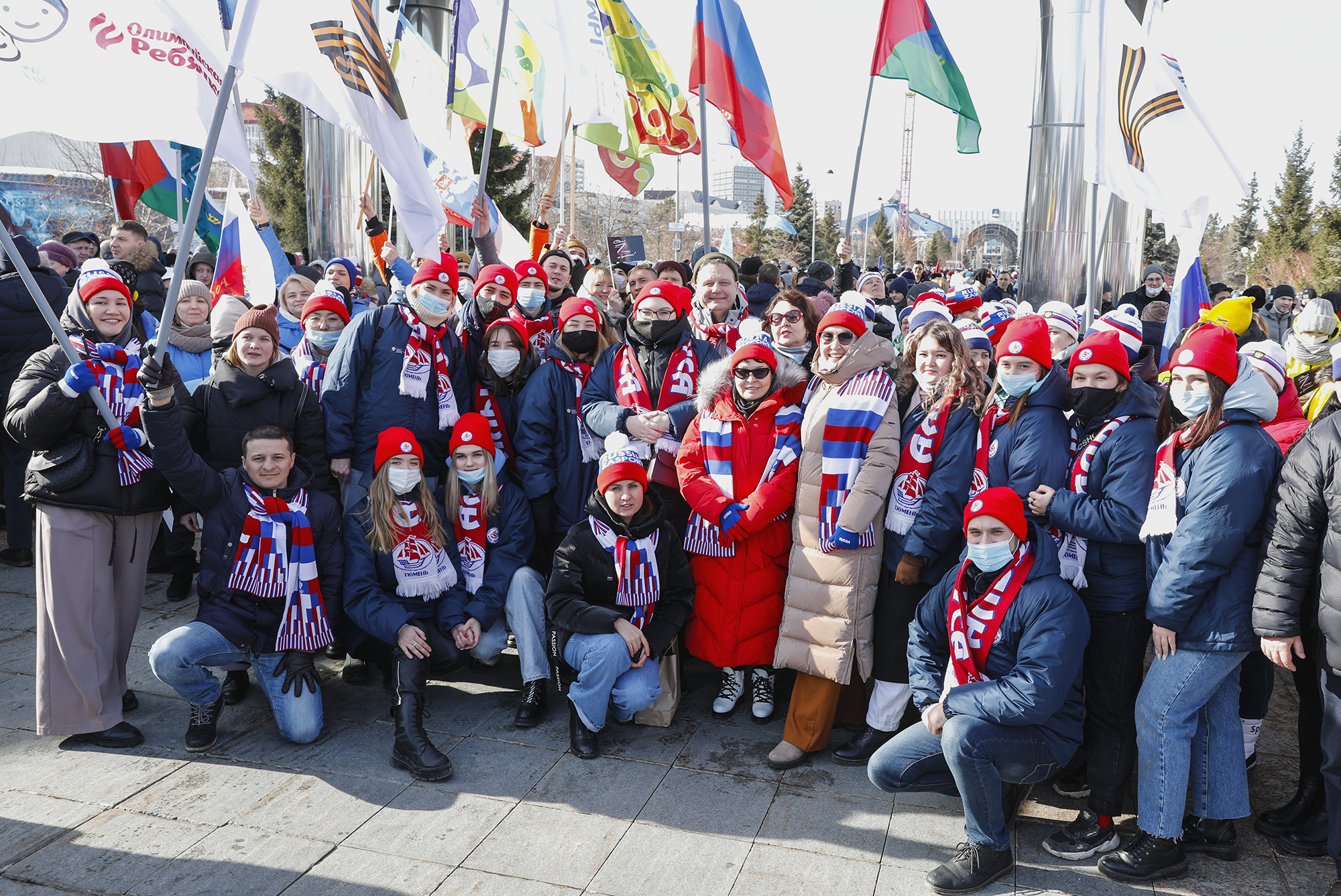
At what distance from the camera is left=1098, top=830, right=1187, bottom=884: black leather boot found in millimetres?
3498

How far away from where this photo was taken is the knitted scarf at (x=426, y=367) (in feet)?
16.7

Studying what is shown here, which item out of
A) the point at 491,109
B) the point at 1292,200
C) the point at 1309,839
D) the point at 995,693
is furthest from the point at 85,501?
the point at 1292,200

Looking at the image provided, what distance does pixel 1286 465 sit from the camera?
3.38 m

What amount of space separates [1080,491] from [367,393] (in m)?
3.56

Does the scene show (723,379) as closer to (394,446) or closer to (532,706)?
(394,446)

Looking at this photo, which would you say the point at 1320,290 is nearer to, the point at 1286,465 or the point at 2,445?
the point at 1286,465

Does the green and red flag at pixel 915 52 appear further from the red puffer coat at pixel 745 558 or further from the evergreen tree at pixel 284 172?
the evergreen tree at pixel 284 172

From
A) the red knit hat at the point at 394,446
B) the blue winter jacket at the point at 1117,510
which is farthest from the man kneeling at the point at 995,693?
the red knit hat at the point at 394,446

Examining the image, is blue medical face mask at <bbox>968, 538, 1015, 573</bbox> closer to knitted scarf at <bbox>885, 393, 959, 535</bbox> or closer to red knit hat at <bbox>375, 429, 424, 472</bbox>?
knitted scarf at <bbox>885, 393, 959, 535</bbox>

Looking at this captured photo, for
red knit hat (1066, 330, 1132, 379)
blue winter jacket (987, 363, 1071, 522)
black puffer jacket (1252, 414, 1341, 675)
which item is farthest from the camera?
blue winter jacket (987, 363, 1071, 522)

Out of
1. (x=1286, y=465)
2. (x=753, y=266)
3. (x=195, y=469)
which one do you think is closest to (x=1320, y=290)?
(x=753, y=266)

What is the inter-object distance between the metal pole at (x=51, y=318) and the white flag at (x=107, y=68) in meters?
0.45

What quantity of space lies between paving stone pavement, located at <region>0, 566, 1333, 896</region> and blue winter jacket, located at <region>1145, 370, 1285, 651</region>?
984mm

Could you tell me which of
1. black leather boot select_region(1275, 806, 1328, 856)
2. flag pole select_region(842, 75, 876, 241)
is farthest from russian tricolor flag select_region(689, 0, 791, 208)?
black leather boot select_region(1275, 806, 1328, 856)
